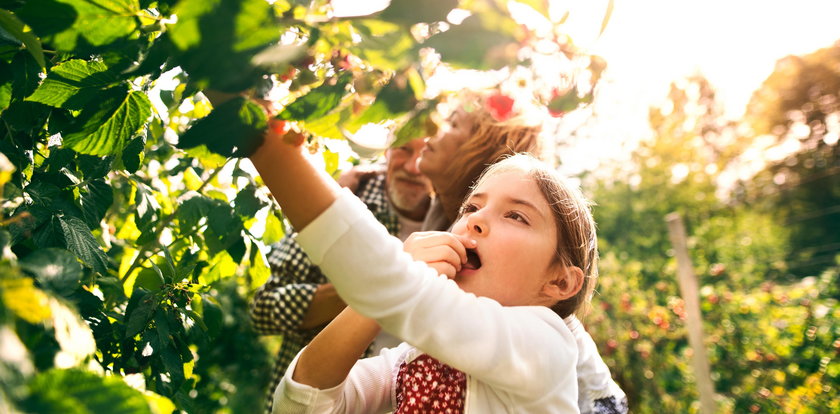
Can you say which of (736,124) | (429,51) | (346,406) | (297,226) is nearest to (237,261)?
(346,406)

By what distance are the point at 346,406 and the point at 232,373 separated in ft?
27.6

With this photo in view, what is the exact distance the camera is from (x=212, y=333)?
1663 millimetres

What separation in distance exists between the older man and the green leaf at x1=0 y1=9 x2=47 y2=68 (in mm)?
1560

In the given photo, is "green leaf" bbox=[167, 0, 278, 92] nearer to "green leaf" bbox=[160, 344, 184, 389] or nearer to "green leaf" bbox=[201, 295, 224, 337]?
"green leaf" bbox=[160, 344, 184, 389]

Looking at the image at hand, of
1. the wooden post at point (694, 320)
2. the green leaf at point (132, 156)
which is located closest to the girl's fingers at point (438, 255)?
the green leaf at point (132, 156)

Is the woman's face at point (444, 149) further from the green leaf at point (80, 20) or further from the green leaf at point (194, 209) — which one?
the green leaf at point (80, 20)

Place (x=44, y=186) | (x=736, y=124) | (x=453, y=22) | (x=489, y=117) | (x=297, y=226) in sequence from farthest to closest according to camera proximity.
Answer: (x=736, y=124), (x=489, y=117), (x=44, y=186), (x=297, y=226), (x=453, y=22)

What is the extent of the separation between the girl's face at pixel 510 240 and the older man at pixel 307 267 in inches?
42.4

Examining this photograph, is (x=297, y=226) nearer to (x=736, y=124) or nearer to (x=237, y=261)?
(x=237, y=261)

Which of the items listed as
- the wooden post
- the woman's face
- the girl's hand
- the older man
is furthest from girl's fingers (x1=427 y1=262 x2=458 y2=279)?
the wooden post

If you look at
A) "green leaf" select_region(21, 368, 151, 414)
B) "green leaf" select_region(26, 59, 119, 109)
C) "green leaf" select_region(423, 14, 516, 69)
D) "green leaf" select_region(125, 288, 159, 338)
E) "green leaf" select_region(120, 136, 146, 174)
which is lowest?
"green leaf" select_region(125, 288, 159, 338)

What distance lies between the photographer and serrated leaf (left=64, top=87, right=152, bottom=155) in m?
0.86

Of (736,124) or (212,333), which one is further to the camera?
(736,124)

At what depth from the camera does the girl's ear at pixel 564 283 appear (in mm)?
1410
